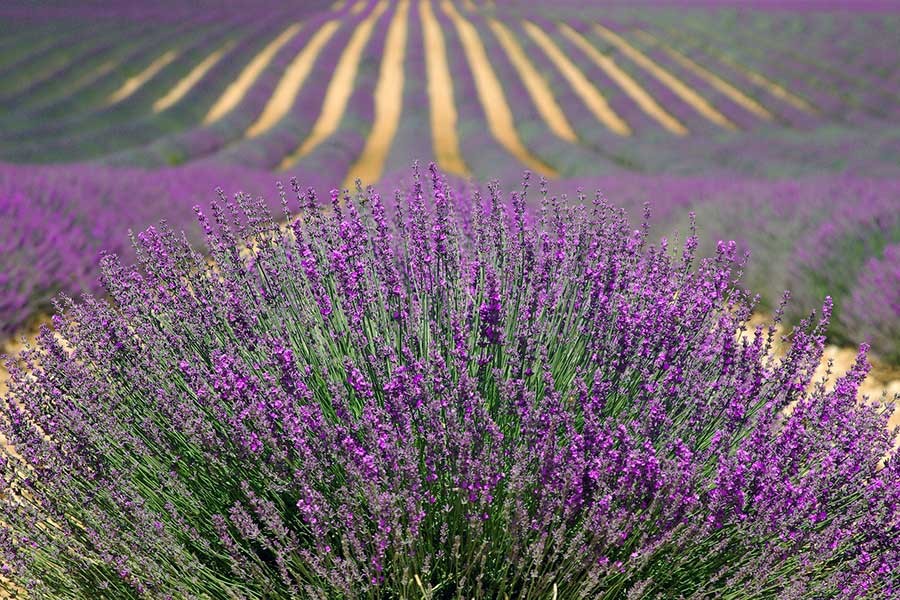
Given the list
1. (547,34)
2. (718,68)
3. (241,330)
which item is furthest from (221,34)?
(241,330)

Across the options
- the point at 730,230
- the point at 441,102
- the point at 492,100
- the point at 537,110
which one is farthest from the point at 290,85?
the point at 730,230

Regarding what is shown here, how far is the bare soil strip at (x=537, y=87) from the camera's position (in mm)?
21933

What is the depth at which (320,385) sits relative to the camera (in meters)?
2.07

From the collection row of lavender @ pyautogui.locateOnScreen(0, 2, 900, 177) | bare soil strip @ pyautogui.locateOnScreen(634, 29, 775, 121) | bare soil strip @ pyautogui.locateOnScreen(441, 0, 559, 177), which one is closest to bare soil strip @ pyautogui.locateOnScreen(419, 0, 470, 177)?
row of lavender @ pyautogui.locateOnScreen(0, 2, 900, 177)

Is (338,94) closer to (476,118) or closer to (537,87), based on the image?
(476,118)

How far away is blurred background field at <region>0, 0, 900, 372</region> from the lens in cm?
584

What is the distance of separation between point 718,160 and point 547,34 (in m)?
24.6

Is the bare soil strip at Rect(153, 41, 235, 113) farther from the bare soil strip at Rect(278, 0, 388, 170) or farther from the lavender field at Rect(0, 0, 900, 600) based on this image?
the lavender field at Rect(0, 0, 900, 600)

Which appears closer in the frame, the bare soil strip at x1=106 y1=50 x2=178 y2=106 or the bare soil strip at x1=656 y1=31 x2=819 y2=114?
the bare soil strip at x1=106 y1=50 x2=178 y2=106

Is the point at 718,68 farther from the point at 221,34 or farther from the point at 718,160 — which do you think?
the point at 221,34

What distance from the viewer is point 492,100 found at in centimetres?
2594

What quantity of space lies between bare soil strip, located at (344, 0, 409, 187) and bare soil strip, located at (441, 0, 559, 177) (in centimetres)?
308

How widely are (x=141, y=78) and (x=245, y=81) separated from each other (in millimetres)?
3753

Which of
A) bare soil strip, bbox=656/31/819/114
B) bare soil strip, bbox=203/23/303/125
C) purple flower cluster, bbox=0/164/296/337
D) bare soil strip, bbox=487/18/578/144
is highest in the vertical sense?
bare soil strip, bbox=203/23/303/125
